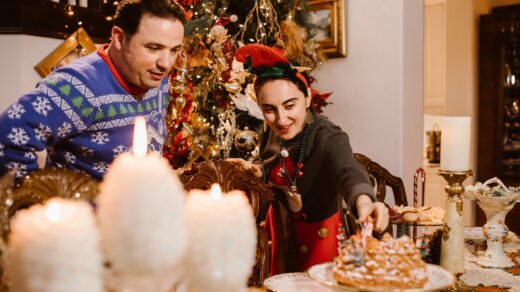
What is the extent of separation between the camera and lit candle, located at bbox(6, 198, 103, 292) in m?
0.48

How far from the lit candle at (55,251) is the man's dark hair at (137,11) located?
3.86 feet

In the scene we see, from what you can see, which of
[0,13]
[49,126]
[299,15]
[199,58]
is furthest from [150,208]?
[0,13]

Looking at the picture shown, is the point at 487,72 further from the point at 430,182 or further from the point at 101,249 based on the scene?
the point at 101,249

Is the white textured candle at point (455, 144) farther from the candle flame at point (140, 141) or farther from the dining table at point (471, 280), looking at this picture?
the candle flame at point (140, 141)

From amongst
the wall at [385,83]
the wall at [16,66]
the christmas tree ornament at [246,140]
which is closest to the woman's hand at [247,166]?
the christmas tree ornament at [246,140]

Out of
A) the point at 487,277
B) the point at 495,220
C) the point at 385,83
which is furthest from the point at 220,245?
the point at 385,83

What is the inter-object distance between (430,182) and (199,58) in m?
3.10

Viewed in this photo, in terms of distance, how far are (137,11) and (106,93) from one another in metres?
0.27

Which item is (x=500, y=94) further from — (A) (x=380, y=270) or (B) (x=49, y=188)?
(B) (x=49, y=188)

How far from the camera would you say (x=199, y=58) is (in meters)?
2.68

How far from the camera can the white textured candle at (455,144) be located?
4.59ft

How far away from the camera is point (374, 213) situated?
1310mm

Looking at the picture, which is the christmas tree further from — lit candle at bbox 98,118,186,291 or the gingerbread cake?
lit candle at bbox 98,118,186,291

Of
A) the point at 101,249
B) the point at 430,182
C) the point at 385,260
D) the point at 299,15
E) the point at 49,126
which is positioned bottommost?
the point at 430,182
